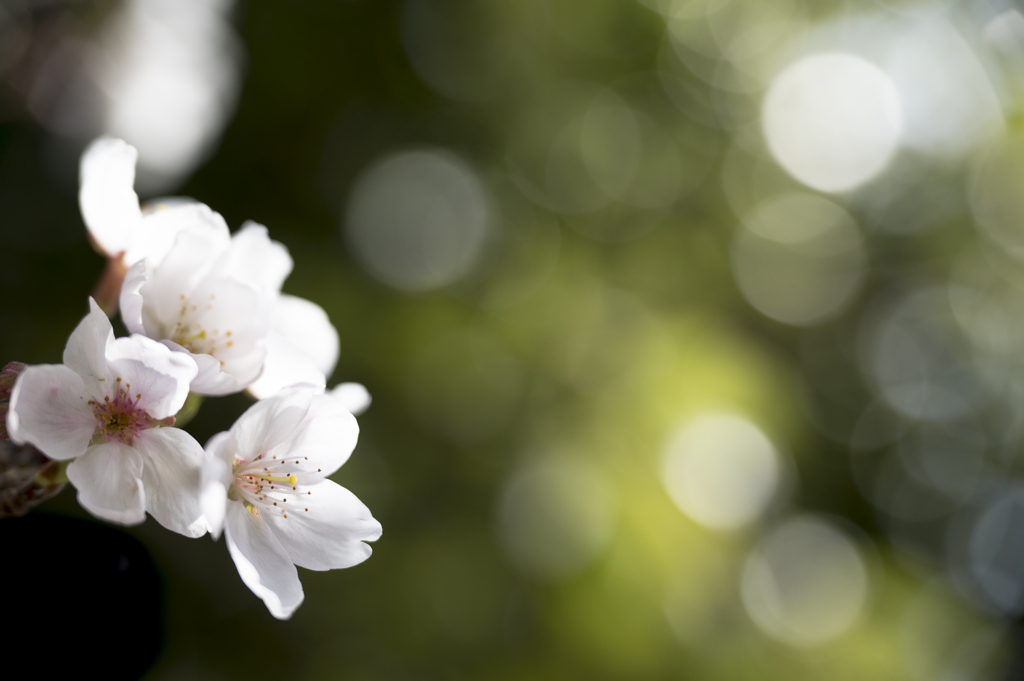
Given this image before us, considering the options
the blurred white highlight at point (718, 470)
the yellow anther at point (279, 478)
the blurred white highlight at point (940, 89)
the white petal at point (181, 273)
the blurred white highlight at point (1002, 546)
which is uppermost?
the blurred white highlight at point (940, 89)

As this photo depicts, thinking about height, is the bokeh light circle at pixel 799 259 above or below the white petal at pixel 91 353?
below

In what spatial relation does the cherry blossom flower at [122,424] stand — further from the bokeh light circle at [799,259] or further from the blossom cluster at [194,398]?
the bokeh light circle at [799,259]

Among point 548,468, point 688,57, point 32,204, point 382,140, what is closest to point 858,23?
point 688,57

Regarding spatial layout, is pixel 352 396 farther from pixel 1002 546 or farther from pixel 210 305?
pixel 1002 546

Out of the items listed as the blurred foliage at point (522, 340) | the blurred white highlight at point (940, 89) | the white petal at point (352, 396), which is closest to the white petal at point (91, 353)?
the white petal at point (352, 396)

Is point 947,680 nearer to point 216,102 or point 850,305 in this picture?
point 850,305

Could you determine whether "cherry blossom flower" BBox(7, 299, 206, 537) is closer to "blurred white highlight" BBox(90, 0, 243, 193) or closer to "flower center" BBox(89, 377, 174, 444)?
"flower center" BBox(89, 377, 174, 444)
